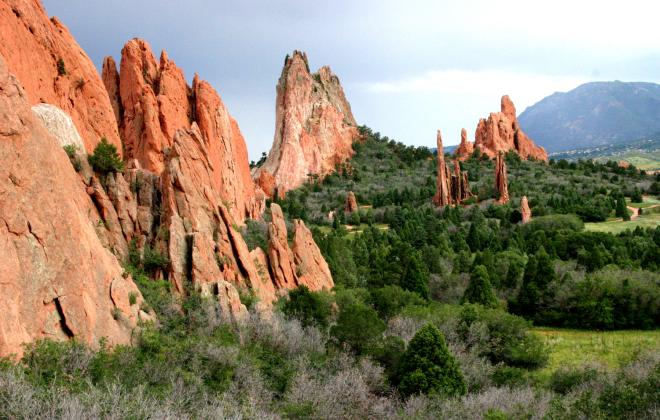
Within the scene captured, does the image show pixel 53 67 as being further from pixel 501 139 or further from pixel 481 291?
pixel 501 139

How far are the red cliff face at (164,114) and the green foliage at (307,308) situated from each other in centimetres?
1032

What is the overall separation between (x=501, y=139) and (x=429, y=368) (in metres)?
123

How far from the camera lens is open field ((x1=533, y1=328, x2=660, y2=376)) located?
108 ft

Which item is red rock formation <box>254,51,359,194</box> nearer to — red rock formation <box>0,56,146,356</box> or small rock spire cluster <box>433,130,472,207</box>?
small rock spire cluster <box>433,130,472,207</box>

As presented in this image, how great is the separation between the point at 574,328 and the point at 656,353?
56.7 feet

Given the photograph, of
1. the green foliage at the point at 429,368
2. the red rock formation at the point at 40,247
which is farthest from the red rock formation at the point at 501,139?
the red rock formation at the point at 40,247

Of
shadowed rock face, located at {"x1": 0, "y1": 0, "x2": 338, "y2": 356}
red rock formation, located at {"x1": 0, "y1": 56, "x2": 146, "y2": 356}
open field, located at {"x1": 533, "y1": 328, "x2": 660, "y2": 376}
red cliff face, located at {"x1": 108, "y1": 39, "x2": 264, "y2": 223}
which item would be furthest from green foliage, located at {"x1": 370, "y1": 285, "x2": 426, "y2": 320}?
red rock formation, located at {"x1": 0, "y1": 56, "x2": 146, "y2": 356}

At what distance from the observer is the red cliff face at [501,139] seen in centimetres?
13788

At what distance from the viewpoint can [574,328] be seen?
45.5m

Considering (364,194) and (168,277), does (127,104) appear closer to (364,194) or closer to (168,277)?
(168,277)

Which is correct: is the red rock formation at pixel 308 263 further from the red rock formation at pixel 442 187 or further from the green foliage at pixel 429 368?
the red rock formation at pixel 442 187

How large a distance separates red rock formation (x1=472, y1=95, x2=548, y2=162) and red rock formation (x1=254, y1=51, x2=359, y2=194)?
102ft

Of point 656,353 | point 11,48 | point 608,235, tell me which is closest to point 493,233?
point 608,235

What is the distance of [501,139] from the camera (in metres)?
139
